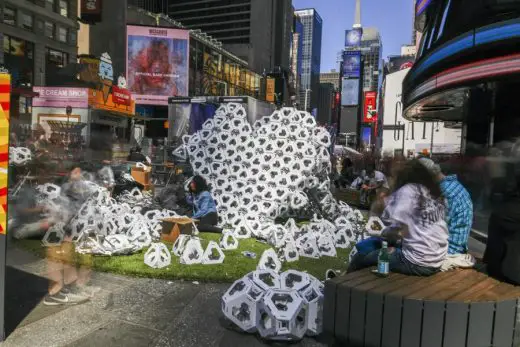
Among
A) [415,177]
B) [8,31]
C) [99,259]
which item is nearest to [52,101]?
[8,31]

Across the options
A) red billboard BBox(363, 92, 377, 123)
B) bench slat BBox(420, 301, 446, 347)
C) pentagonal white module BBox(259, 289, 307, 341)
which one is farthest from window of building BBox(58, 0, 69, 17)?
red billboard BBox(363, 92, 377, 123)

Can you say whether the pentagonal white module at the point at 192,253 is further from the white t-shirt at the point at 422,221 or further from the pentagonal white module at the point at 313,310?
the white t-shirt at the point at 422,221

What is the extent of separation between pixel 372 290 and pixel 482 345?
0.96 metres

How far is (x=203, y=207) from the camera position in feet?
30.6

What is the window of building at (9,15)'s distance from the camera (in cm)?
3412

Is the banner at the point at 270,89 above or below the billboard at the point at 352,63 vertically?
below

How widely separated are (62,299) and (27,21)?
39.7m

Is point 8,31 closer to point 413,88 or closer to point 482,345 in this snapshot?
point 413,88

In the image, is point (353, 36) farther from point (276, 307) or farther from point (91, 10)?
point (276, 307)

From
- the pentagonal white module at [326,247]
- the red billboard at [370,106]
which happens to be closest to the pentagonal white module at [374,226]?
the pentagonal white module at [326,247]

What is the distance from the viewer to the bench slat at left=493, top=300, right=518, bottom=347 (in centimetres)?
338

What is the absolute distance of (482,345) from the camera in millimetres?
3359

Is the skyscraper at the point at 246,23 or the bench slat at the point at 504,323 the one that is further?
A: the skyscraper at the point at 246,23

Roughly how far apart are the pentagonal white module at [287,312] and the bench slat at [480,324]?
1.52m
